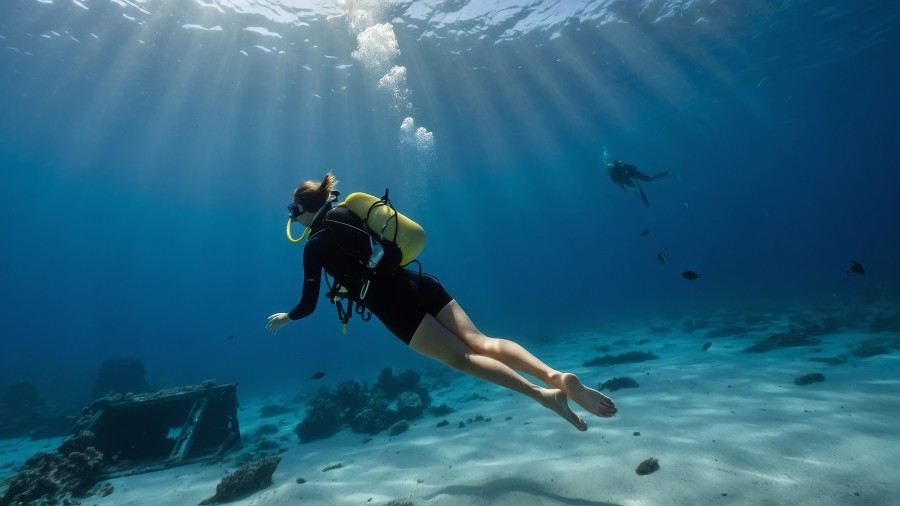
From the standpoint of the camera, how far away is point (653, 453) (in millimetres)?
5375

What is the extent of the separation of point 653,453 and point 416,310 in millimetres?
4513

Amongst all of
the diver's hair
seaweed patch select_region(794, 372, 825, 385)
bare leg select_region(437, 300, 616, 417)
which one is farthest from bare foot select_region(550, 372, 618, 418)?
seaweed patch select_region(794, 372, 825, 385)

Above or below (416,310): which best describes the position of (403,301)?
above

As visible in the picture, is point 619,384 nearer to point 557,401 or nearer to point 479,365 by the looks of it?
point 557,401

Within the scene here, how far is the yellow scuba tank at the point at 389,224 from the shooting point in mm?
3482

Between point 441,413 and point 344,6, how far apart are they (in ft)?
70.9

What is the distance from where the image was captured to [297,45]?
2334cm

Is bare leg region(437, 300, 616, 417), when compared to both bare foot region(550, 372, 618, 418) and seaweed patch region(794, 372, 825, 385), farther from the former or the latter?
seaweed patch region(794, 372, 825, 385)

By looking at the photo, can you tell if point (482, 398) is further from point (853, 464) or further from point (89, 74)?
point (89, 74)

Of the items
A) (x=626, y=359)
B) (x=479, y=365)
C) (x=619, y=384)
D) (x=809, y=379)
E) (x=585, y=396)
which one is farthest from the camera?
(x=626, y=359)

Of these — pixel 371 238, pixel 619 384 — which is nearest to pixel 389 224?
pixel 371 238

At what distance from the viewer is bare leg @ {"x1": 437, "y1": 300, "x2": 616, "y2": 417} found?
9.96 ft

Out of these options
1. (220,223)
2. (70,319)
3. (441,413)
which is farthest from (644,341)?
(70,319)

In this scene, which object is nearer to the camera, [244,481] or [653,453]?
[653,453]
